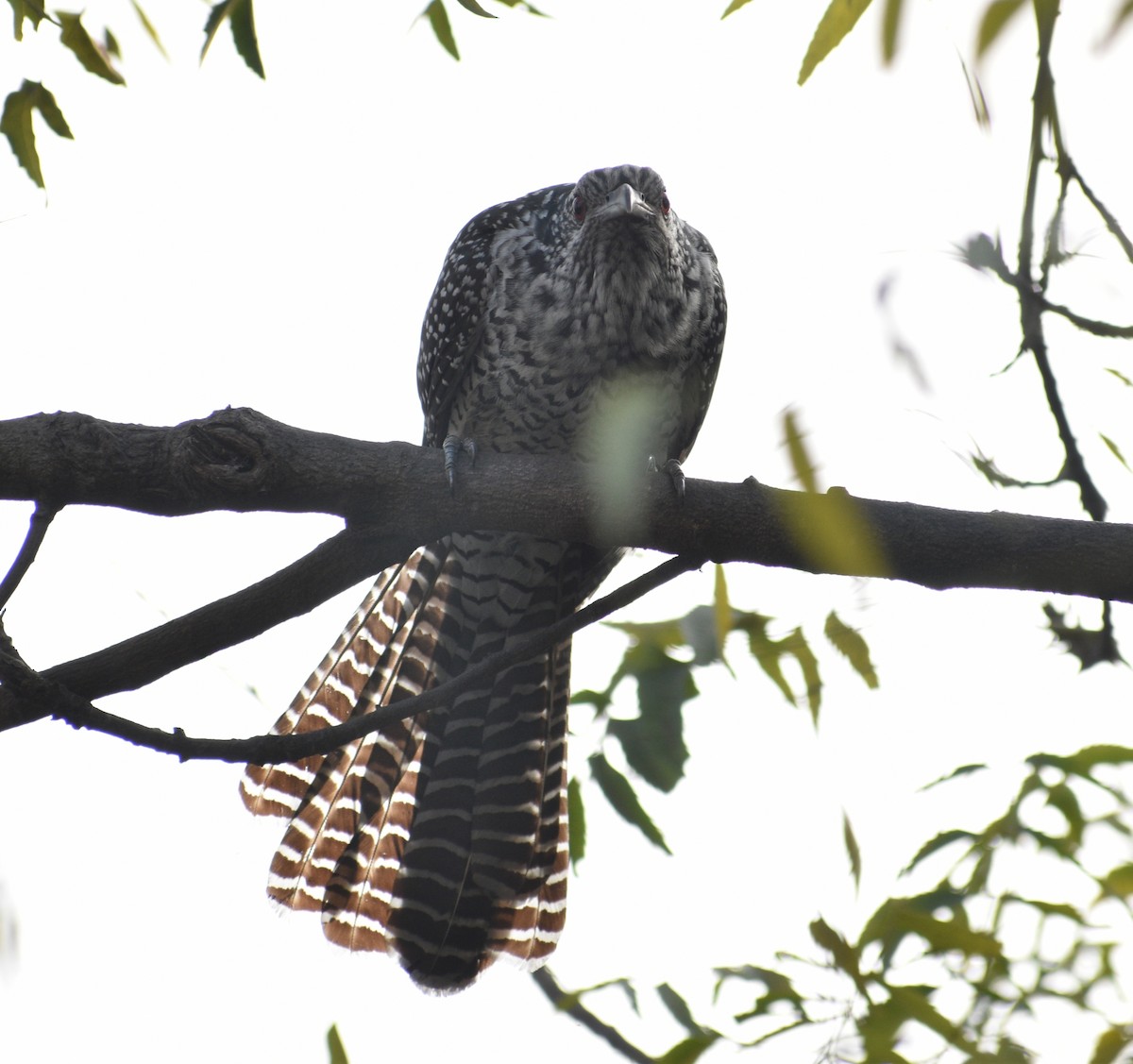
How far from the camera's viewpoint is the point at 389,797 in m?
3.96

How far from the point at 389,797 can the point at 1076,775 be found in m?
1.95

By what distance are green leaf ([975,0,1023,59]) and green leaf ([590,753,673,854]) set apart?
6.04ft

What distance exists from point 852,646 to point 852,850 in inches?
16.0

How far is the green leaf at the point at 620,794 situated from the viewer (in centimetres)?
298

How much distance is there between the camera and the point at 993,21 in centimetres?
159

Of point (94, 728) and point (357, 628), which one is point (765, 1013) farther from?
point (357, 628)

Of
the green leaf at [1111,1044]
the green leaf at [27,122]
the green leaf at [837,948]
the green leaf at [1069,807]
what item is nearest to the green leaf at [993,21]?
the green leaf at [1111,1044]

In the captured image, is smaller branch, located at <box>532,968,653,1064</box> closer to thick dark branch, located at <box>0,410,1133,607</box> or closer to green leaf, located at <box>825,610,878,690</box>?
green leaf, located at <box>825,610,878,690</box>

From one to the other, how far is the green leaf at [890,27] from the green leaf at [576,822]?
6.39ft

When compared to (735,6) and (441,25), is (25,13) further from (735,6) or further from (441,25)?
(735,6)

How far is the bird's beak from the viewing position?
3648 mm

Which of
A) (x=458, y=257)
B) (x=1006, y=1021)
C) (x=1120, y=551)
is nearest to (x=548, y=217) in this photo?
(x=458, y=257)

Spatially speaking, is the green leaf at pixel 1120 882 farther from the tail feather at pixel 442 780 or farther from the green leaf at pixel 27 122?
the green leaf at pixel 27 122

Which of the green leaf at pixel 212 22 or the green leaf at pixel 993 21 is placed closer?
the green leaf at pixel 993 21
